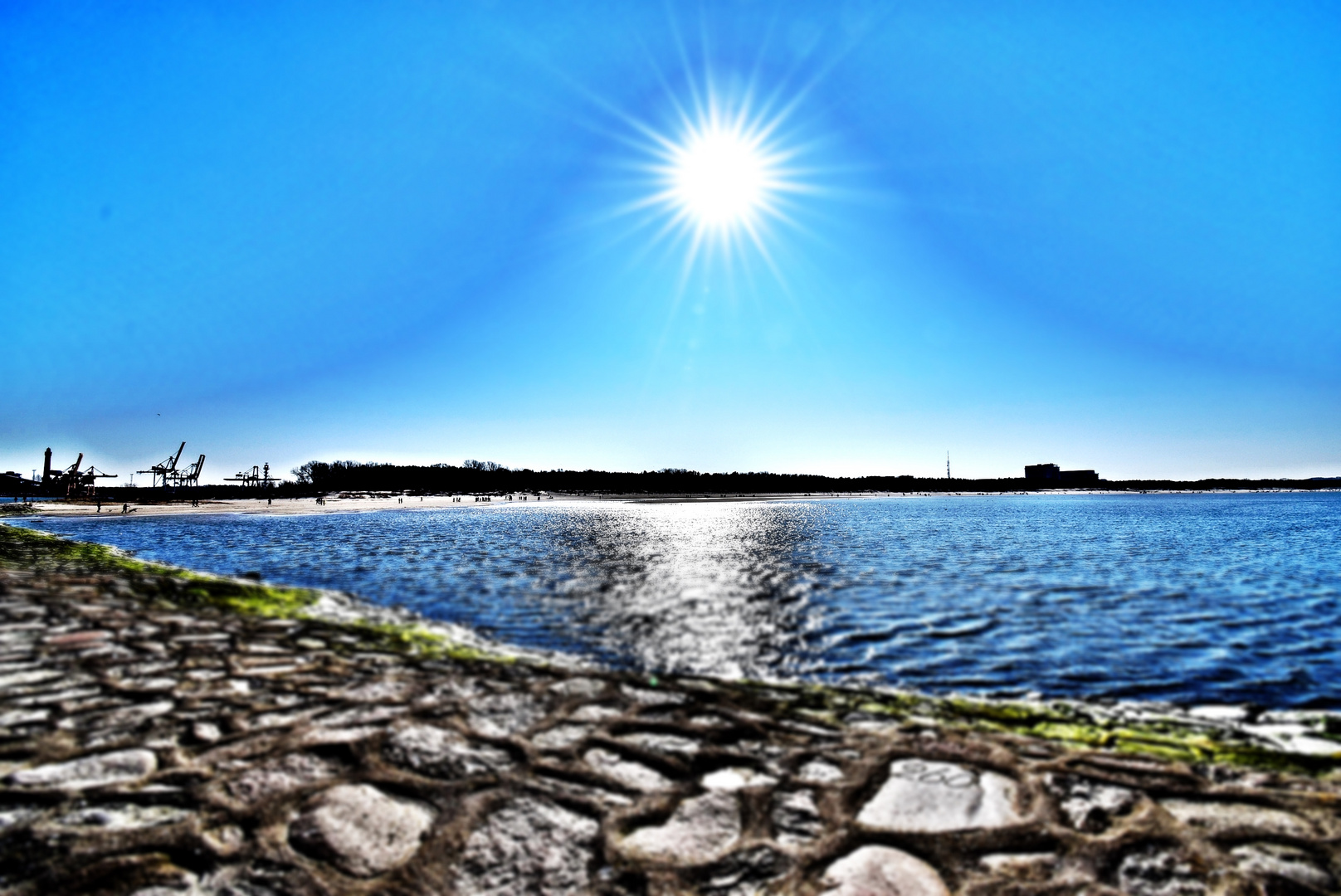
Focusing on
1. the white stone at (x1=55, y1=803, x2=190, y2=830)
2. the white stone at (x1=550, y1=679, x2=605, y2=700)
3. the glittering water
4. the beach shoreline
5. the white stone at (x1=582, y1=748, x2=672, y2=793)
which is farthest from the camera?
the beach shoreline

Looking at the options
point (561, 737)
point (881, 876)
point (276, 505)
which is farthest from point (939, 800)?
point (276, 505)

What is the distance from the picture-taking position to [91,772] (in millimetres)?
3299

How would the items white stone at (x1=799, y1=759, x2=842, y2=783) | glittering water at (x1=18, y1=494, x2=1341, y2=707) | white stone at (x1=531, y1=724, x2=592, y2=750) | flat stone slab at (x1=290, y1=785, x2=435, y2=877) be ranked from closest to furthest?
flat stone slab at (x1=290, y1=785, x2=435, y2=877)
white stone at (x1=799, y1=759, x2=842, y2=783)
white stone at (x1=531, y1=724, x2=592, y2=750)
glittering water at (x1=18, y1=494, x2=1341, y2=707)

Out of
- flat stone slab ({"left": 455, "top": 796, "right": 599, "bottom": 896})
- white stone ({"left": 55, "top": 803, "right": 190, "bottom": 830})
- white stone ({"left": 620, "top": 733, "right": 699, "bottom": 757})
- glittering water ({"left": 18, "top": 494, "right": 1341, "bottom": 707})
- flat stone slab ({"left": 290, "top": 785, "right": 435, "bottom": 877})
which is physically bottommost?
glittering water ({"left": 18, "top": 494, "right": 1341, "bottom": 707})

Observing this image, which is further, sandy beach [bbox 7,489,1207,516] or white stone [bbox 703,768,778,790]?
sandy beach [bbox 7,489,1207,516]

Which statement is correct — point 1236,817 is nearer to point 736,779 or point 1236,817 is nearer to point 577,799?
point 736,779

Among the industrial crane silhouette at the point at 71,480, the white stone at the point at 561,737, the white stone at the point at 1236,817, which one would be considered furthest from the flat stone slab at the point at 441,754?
the industrial crane silhouette at the point at 71,480

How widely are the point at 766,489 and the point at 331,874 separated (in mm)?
122454

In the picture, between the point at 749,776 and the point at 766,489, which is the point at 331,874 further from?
the point at 766,489

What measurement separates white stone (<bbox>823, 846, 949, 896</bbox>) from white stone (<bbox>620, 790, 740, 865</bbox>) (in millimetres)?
492

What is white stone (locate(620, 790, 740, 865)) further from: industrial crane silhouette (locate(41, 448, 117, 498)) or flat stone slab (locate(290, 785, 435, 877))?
industrial crane silhouette (locate(41, 448, 117, 498))

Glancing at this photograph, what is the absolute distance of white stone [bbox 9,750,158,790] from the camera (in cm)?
316

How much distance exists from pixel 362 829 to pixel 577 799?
1011mm

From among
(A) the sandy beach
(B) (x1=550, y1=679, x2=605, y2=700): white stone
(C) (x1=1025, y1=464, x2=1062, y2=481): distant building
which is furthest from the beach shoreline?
(C) (x1=1025, y1=464, x2=1062, y2=481): distant building
